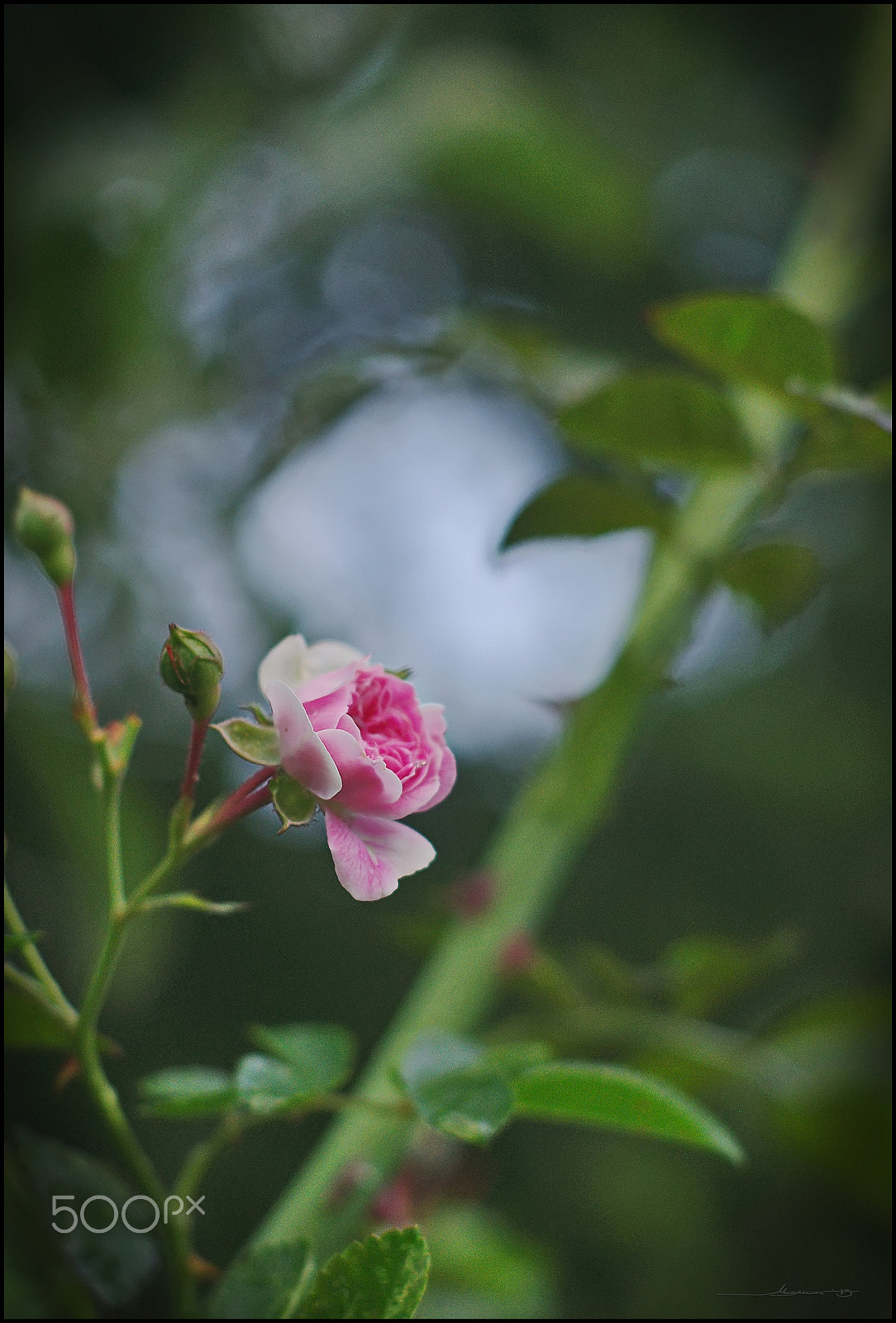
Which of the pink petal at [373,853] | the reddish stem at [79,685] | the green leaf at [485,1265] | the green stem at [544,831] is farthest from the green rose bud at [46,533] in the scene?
the green leaf at [485,1265]

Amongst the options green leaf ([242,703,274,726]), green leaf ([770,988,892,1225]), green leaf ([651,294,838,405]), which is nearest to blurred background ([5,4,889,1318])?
green leaf ([770,988,892,1225])

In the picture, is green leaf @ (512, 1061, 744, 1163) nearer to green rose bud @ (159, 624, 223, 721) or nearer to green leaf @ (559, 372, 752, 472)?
green rose bud @ (159, 624, 223, 721)

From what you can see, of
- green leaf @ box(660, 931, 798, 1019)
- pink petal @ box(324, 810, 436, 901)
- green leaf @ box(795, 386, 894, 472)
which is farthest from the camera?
green leaf @ box(660, 931, 798, 1019)

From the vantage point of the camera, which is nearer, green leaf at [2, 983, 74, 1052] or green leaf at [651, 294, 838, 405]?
green leaf at [2, 983, 74, 1052]

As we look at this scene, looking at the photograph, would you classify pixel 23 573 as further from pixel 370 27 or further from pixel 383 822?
pixel 370 27

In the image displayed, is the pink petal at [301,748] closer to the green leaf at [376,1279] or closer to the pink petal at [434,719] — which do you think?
the pink petal at [434,719]

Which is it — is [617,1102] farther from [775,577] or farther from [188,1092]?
[775,577]

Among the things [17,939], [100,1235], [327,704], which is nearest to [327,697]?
[327,704]
